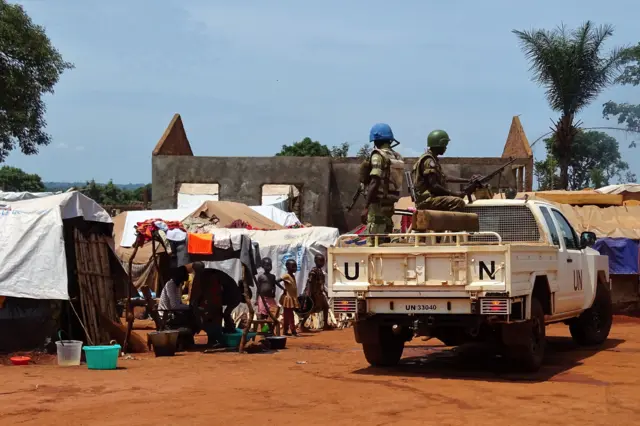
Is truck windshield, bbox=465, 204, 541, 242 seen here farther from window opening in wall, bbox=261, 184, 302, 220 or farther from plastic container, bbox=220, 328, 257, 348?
window opening in wall, bbox=261, 184, 302, 220

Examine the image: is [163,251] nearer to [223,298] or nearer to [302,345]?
[223,298]

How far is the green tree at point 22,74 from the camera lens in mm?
26906

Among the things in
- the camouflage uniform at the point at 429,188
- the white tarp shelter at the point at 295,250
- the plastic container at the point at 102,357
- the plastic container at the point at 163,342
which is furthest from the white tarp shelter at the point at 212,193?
the camouflage uniform at the point at 429,188

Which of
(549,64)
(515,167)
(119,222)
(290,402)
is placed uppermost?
(549,64)

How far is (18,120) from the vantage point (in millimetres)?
27906

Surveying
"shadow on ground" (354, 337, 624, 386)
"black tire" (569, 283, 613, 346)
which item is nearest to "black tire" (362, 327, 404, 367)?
"shadow on ground" (354, 337, 624, 386)

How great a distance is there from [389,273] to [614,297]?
505 inches

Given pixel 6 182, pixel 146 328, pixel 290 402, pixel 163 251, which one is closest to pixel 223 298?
pixel 163 251

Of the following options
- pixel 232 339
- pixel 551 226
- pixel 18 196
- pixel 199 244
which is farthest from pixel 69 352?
Answer: pixel 551 226

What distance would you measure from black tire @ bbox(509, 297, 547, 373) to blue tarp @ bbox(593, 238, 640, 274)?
434 inches

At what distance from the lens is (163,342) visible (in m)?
13.0

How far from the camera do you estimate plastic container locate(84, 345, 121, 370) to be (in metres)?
11.3

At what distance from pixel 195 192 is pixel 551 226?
22.7 m

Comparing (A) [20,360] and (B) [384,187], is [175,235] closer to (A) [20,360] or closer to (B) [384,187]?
(A) [20,360]
